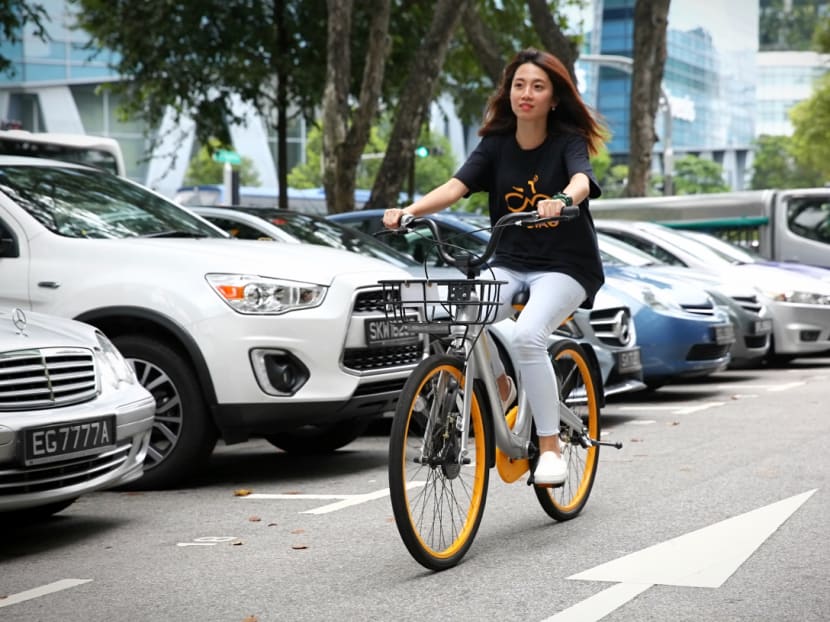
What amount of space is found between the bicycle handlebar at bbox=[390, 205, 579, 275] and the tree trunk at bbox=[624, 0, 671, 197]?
65.2ft

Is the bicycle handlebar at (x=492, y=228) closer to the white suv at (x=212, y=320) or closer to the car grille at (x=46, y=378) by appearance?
the car grille at (x=46, y=378)

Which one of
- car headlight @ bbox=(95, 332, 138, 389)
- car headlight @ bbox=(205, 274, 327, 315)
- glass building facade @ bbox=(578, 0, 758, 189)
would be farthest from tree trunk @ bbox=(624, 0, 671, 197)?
glass building facade @ bbox=(578, 0, 758, 189)

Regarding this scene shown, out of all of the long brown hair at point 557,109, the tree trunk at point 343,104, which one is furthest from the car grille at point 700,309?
the tree trunk at point 343,104

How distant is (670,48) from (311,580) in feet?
393

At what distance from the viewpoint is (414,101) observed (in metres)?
20.1

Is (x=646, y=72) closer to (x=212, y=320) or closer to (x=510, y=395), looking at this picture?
(x=212, y=320)

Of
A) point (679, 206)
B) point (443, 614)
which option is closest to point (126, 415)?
point (443, 614)

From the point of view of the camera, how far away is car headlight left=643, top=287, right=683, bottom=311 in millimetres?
12055

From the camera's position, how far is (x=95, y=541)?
6.30 metres

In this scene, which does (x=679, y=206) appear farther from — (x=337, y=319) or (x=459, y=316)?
(x=459, y=316)

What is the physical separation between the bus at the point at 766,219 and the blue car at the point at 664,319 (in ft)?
29.9

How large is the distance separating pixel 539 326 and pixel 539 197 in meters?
0.53

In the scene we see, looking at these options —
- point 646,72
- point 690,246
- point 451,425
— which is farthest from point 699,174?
point 451,425

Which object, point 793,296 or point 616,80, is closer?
point 793,296
